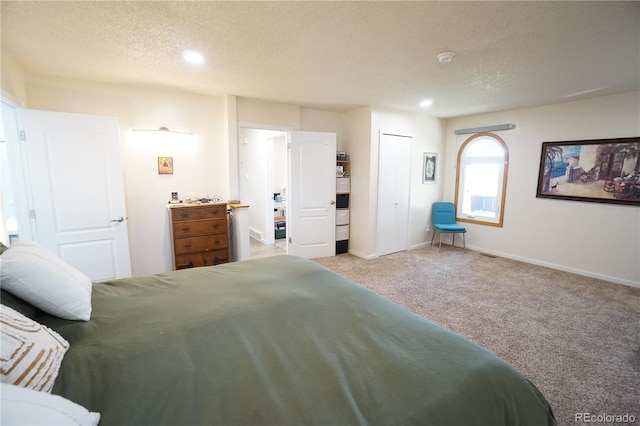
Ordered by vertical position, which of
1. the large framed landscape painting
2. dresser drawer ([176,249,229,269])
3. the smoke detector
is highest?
the smoke detector

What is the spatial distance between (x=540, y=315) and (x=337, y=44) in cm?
321

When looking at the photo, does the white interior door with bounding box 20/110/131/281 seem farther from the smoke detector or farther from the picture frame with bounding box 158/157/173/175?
the smoke detector

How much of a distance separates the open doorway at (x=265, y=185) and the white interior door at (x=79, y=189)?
2342mm

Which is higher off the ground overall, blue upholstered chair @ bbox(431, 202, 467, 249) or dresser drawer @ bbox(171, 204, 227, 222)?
dresser drawer @ bbox(171, 204, 227, 222)

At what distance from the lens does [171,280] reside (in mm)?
1810

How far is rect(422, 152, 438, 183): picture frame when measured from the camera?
5324mm

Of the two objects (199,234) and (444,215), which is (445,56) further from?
(444,215)

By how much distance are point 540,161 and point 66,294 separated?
5.57 metres

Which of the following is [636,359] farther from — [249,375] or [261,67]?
[261,67]

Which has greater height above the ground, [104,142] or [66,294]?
[104,142]

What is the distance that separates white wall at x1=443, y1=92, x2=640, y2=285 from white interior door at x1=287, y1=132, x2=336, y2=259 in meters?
2.74

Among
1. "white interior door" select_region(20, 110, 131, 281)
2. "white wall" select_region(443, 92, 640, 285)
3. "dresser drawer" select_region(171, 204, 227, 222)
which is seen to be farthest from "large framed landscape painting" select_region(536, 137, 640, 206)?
"white interior door" select_region(20, 110, 131, 281)

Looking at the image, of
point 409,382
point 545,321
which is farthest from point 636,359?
point 409,382

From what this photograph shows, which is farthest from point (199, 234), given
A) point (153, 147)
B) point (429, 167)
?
point (429, 167)
